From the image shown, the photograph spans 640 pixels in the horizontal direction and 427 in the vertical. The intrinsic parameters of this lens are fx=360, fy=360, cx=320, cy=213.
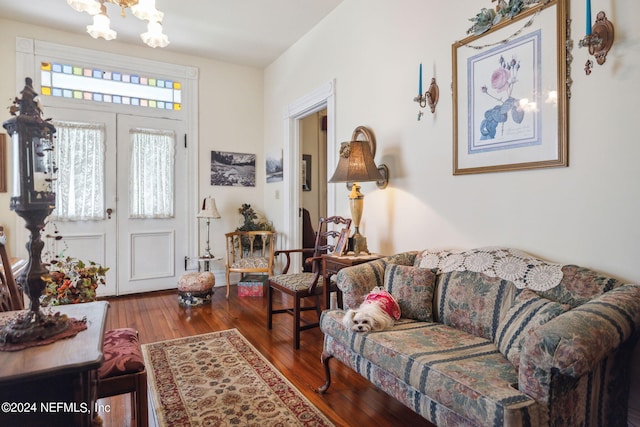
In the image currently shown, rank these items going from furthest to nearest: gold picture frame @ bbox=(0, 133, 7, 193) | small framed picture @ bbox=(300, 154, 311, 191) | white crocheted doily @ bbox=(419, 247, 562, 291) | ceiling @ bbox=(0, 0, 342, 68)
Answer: small framed picture @ bbox=(300, 154, 311, 191), gold picture frame @ bbox=(0, 133, 7, 193), ceiling @ bbox=(0, 0, 342, 68), white crocheted doily @ bbox=(419, 247, 562, 291)

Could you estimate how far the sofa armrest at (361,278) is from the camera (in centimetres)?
224

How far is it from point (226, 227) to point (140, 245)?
3.60 ft

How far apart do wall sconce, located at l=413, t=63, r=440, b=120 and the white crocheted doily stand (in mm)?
1056

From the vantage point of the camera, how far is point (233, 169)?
16.8 ft

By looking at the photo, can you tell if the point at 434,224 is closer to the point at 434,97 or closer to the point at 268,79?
the point at 434,97

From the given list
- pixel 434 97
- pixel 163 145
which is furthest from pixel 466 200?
pixel 163 145

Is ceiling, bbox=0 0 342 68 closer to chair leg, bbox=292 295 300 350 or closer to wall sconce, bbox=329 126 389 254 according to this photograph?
wall sconce, bbox=329 126 389 254

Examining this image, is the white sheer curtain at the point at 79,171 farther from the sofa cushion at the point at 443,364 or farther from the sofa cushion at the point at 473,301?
the sofa cushion at the point at 473,301

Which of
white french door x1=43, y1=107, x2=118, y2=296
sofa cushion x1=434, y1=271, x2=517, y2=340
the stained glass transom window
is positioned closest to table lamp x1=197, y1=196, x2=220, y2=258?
white french door x1=43, y1=107, x2=118, y2=296

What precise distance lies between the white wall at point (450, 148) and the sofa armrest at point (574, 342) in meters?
0.43

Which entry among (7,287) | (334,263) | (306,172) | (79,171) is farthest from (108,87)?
(334,263)

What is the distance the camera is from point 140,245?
4570 millimetres

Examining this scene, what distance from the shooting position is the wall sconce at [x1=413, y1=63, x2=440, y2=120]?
8.43ft

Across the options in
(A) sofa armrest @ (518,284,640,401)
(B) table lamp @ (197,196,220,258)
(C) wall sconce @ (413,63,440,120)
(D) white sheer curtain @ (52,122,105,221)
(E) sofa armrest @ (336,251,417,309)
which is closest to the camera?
(A) sofa armrest @ (518,284,640,401)
